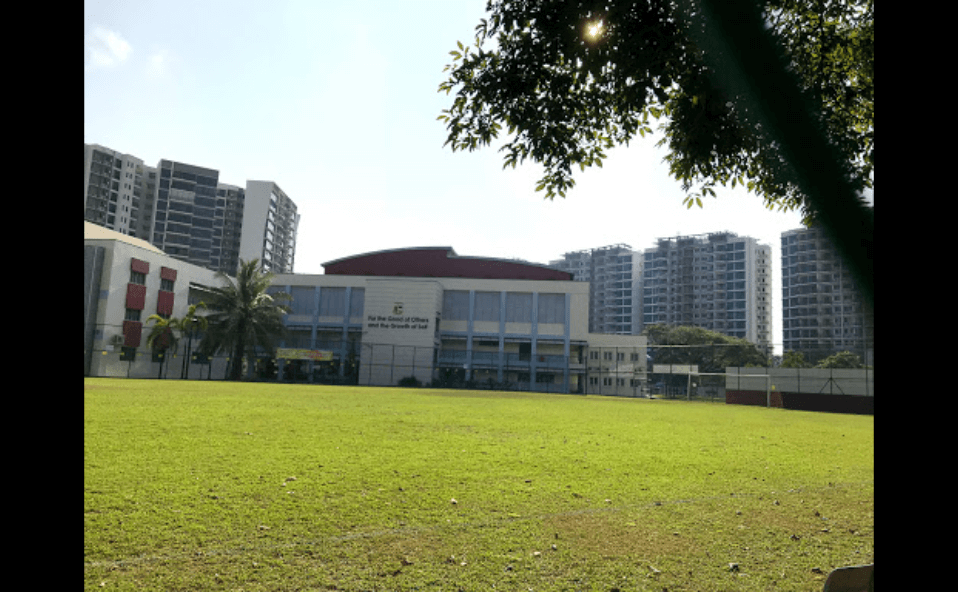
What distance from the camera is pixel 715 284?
479 feet

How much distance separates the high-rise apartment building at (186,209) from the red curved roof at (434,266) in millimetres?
48419

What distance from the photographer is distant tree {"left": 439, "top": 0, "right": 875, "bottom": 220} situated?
465cm

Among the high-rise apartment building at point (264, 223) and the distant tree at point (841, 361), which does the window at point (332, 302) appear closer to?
the distant tree at point (841, 361)

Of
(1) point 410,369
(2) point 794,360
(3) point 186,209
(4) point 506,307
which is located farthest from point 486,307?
(3) point 186,209

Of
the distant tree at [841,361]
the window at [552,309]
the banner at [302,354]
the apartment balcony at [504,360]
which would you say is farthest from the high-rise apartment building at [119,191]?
the distant tree at [841,361]

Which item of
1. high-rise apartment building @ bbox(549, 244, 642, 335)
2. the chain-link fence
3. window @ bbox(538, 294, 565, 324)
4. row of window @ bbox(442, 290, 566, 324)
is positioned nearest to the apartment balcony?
the chain-link fence

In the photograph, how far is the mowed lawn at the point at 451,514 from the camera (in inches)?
161

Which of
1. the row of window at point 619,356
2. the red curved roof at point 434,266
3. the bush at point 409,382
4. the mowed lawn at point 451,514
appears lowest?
the bush at point 409,382

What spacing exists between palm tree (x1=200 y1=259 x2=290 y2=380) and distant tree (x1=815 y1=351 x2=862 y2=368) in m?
43.2

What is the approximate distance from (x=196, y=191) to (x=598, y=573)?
134m

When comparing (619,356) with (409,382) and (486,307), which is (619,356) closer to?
(486,307)

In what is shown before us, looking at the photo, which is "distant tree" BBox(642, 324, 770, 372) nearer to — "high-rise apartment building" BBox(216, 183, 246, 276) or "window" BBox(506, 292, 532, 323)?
"window" BBox(506, 292, 532, 323)
